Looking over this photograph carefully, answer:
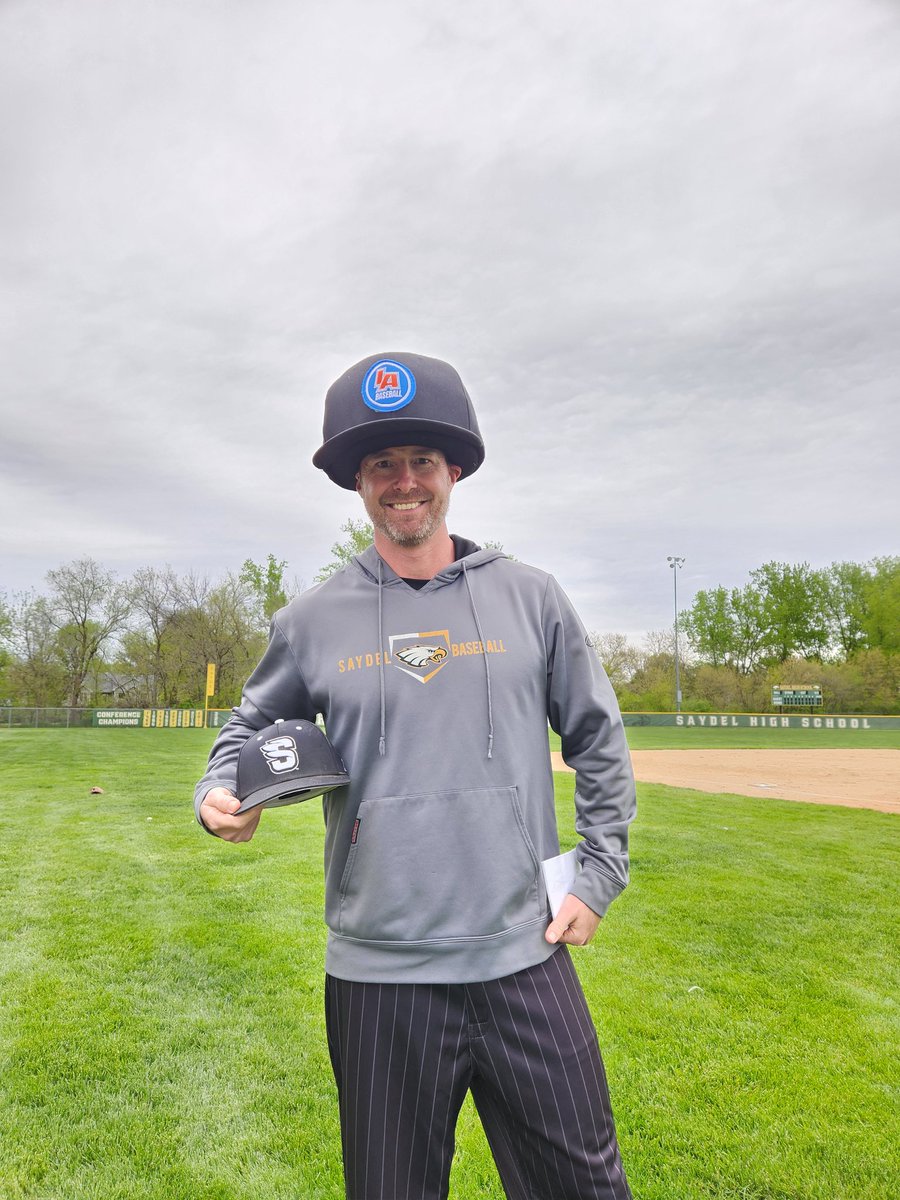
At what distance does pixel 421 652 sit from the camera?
1933 mm

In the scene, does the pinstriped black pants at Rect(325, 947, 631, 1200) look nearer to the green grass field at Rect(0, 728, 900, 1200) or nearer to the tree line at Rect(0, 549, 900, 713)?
the green grass field at Rect(0, 728, 900, 1200)

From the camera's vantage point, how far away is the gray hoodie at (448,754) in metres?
1.78

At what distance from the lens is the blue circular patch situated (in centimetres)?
203

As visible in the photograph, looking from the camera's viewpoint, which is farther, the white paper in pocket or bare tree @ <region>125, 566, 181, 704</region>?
bare tree @ <region>125, 566, 181, 704</region>

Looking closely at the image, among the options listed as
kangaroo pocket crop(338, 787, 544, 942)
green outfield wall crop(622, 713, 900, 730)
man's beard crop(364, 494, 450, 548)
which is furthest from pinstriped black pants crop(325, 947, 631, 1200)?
green outfield wall crop(622, 713, 900, 730)

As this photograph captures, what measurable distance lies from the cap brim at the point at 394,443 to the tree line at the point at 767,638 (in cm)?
5491

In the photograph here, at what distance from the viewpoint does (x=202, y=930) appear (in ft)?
18.7

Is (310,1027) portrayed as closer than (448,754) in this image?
No

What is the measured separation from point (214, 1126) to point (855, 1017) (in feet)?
10.7

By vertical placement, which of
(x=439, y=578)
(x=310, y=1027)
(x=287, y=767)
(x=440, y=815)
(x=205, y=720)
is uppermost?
(x=205, y=720)

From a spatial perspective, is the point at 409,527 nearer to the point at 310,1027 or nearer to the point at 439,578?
the point at 439,578

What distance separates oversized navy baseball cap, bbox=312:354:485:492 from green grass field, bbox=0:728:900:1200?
2.65 meters

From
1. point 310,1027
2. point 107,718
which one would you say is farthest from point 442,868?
point 107,718

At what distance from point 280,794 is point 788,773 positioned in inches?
752
